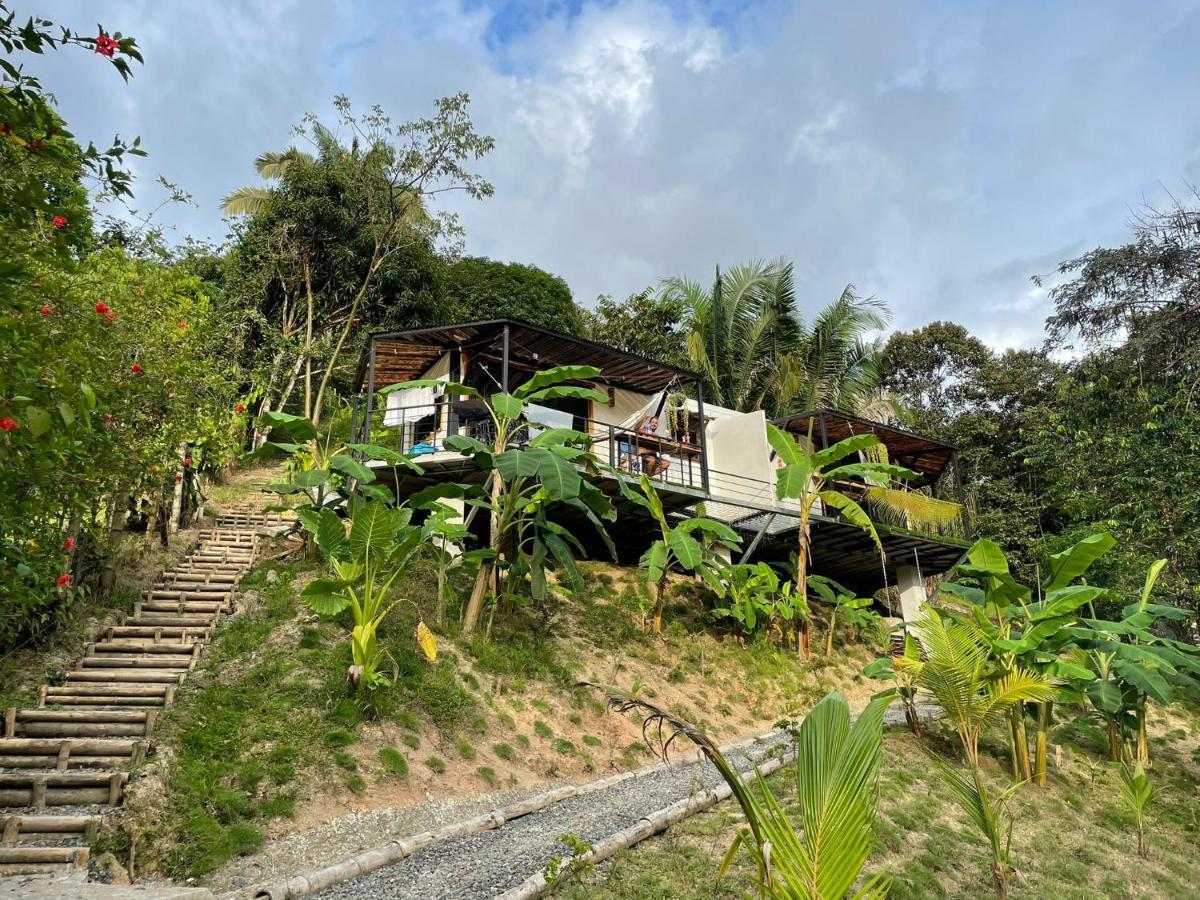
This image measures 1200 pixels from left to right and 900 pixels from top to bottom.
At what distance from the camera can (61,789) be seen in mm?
6461

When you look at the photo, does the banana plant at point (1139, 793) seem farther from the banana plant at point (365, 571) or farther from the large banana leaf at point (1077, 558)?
the banana plant at point (365, 571)

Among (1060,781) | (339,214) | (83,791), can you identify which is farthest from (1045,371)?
(83,791)

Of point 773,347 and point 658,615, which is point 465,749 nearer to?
point 658,615

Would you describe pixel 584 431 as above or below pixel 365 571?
above

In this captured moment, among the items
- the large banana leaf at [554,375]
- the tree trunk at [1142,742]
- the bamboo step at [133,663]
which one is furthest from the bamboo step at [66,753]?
the tree trunk at [1142,742]

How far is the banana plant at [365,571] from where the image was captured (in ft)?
28.4

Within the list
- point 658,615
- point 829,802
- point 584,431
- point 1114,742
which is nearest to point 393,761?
point 658,615

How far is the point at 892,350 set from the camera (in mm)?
31359

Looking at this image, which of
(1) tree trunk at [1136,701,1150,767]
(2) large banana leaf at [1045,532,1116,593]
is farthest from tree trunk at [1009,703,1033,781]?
(1) tree trunk at [1136,701,1150,767]

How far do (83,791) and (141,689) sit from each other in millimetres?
2035

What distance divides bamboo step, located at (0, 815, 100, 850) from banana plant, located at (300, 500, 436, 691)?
9.72 feet

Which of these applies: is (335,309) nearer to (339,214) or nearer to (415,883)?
(339,214)

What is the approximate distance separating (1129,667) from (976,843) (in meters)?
4.06

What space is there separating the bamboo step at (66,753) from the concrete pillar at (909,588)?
16492 millimetres
